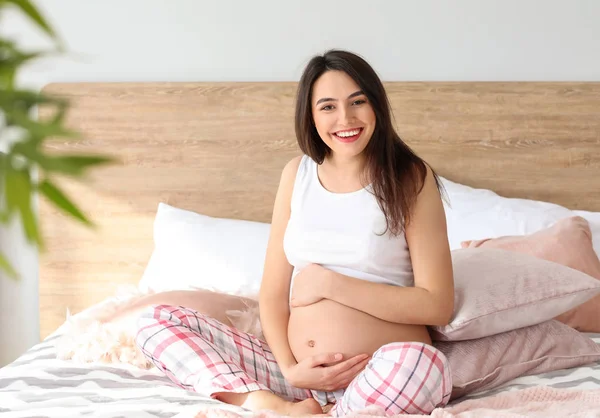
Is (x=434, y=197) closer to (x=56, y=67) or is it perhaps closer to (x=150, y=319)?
(x=150, y=319)

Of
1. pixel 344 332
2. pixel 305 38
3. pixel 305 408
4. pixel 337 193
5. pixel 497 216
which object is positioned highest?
pixel 305 38

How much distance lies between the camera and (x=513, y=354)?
4.98ft

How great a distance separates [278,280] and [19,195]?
1.36 m

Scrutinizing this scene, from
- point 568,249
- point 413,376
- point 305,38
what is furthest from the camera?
point 305,38

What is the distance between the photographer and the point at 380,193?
1524 mm

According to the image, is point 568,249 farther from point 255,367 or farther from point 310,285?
point 255,367

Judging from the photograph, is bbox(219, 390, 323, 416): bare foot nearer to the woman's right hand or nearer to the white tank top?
Answer: the woman's right hand

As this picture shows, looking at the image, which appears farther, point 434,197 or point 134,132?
point 134,132

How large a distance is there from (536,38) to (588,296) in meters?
1.05

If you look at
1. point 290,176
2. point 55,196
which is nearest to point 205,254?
point 290,176

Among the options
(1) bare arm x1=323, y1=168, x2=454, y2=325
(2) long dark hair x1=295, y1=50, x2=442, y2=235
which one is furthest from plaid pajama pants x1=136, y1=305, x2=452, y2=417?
(2) long dark hair x1=295, y1=50, x2=442, y2=235

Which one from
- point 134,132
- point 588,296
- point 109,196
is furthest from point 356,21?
point 588,296

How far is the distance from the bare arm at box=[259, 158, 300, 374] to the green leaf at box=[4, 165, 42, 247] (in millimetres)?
1291

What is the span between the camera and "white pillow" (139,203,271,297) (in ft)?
7.04
